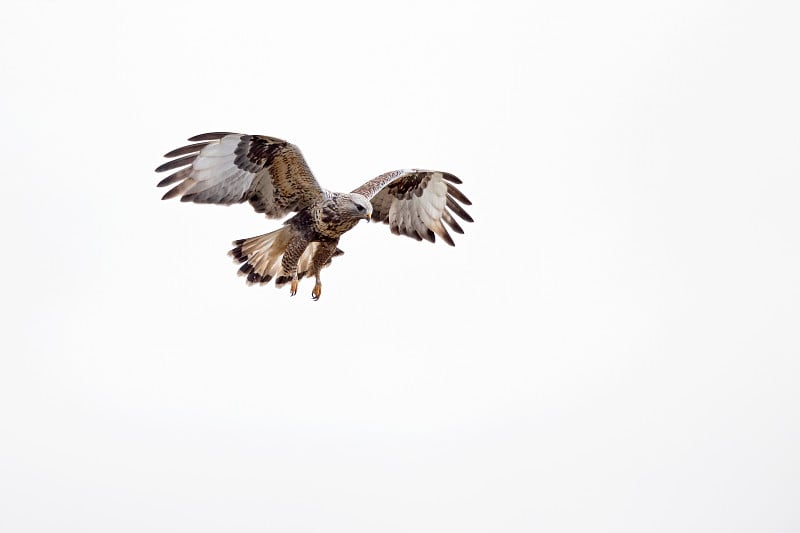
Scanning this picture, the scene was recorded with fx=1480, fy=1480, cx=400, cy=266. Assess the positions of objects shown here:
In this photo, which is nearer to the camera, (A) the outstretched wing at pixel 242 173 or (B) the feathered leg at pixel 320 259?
(A) the outstretched wing at pixel 242 173

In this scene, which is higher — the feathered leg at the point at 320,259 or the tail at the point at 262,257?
the tail at the point at 262,257

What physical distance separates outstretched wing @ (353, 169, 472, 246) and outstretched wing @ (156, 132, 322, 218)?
213cm

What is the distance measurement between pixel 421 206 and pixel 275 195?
2683 mm

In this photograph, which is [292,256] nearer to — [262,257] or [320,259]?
[320,259]

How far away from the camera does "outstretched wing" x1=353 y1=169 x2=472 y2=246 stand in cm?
1952

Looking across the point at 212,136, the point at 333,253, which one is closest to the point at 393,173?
the point at 333,253

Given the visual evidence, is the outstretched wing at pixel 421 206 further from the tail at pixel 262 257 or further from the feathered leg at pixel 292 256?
the feathered leg at pixel 292 256

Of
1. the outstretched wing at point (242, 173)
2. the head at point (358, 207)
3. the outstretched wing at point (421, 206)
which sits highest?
the outstretched wing at point (421, 206)

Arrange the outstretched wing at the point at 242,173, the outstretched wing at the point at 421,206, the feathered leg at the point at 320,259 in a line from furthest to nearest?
1. the outstretched wing at the point at 421,206
2. the feathered leg at the point at 320,259
3. the outstretched wing at the point at 242,173

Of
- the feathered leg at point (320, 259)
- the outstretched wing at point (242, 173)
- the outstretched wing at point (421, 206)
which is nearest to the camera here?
the outstretched wing at point (242, 173)

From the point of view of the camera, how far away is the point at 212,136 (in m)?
17.0

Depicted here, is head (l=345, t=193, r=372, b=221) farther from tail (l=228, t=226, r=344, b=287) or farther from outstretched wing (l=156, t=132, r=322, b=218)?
tail (l=228, t=226, r=344, b=287)

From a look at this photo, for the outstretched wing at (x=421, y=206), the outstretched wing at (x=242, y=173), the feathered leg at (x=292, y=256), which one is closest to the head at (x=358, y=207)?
the outstretched wing at (x=242, y=173)

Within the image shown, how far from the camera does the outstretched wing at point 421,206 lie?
19.5 metres
